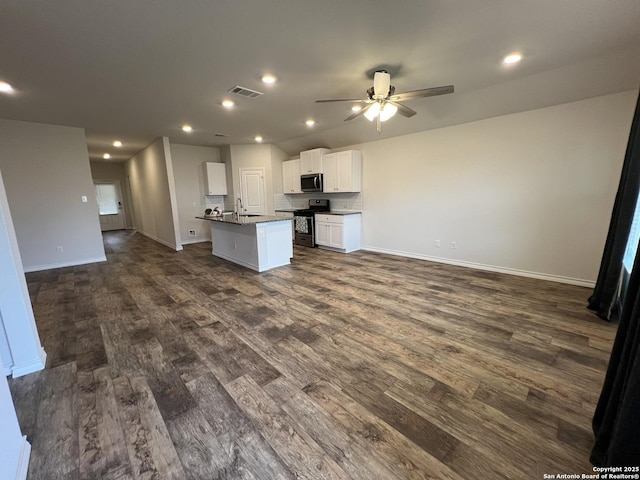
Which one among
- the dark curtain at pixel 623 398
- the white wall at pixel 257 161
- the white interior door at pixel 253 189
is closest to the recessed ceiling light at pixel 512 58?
the dark curtain at pixel 623 398

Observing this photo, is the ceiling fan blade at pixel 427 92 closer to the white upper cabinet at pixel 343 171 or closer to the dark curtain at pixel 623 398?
the dark curtain at pixel 623 398

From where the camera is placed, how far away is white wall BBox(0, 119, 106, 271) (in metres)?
4.59

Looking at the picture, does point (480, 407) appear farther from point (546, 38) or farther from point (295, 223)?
point (295, 223)

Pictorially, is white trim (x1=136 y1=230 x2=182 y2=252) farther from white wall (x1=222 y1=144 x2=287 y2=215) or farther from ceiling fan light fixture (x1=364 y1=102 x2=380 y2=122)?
ceiling fan light fixture (x1=364 y1=102 x2=380 y2=122)

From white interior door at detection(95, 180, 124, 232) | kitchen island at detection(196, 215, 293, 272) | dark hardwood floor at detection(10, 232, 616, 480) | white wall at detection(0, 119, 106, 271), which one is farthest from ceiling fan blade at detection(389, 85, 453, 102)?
white interior door at detection(95, 180, 124, 232)

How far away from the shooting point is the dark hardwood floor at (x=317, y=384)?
138 centimetres

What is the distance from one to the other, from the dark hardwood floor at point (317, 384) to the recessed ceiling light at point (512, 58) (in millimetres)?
2774

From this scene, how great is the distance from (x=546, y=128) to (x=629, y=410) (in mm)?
4072

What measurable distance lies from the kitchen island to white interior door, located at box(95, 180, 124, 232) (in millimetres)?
8188

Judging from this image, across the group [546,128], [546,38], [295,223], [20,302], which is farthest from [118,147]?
[546,128]

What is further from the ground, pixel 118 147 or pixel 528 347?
pixel 118 147

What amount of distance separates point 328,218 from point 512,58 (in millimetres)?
4156

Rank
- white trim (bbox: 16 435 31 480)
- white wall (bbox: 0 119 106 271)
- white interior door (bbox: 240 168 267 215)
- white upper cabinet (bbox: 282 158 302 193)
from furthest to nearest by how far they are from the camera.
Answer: white interior door (bbox: 240 168 267 215), white upper cabinet (bbox: 282 158 302 193), white wall (bbox: 0 119 106 271), white trim (bbox: 16 435 31 480)

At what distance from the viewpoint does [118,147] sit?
7.27 metres
